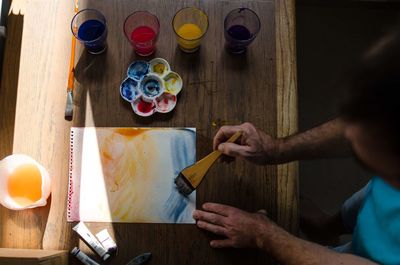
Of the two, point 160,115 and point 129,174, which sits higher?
point 160,115

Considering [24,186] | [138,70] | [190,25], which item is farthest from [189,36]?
[24,186]

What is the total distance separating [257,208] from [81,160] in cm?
43

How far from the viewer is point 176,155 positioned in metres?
0.88

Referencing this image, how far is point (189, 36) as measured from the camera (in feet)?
2.92

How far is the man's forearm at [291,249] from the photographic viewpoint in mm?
782

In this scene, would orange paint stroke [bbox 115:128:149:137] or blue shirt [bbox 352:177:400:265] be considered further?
orange paint stroke [bbox 115:128:149:137]

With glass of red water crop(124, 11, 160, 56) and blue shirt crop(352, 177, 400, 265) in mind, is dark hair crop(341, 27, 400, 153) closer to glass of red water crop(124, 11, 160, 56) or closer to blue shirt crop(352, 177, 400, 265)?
blue shirt crop(352, 177, 400, 265)

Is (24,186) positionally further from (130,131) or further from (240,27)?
(240,27)

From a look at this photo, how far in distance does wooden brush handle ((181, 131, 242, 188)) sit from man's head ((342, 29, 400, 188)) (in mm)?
400

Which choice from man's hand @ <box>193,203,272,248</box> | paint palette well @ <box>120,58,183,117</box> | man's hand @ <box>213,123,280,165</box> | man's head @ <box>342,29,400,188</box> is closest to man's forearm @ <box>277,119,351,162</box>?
man's hand @ <box>213,123,280,165</box>

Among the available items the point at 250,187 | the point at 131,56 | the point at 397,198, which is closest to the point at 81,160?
the point at 131,56

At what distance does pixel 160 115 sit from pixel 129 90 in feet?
0.31

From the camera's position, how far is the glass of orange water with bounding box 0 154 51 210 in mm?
821

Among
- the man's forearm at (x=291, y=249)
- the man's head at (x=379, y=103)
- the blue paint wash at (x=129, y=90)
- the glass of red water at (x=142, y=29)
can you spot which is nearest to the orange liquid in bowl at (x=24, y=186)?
the blue paint wash at (x=129, y=90)
